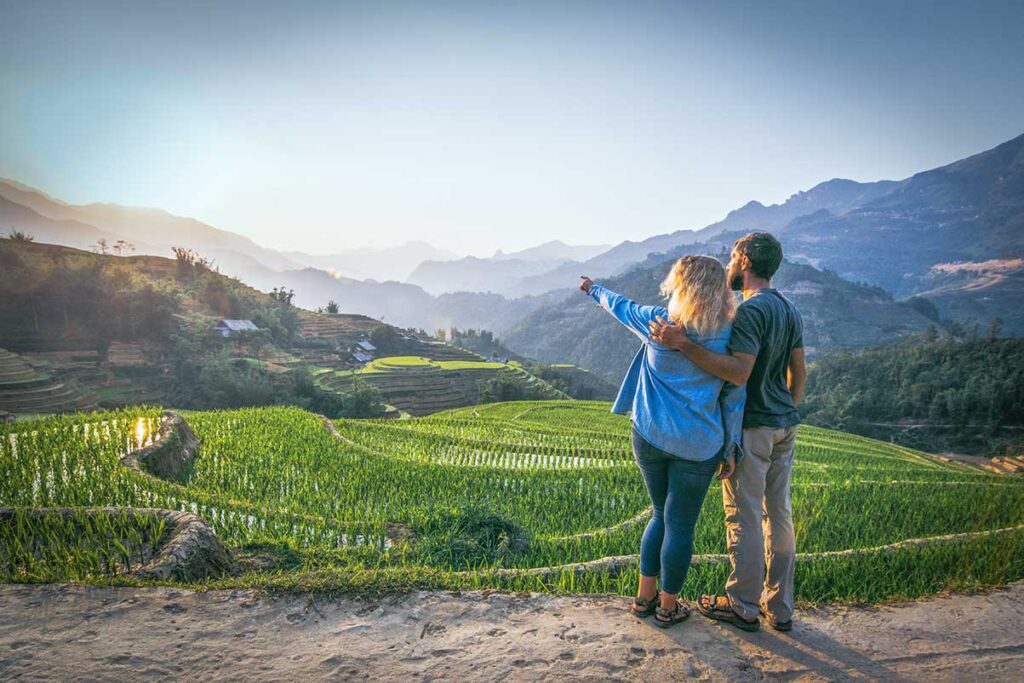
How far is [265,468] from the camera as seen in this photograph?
7457 millimetres

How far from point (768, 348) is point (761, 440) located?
19.2 inches

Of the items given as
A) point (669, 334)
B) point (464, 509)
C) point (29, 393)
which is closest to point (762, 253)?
point (669, 334)

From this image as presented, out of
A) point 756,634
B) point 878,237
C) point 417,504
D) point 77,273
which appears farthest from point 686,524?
point 878,237

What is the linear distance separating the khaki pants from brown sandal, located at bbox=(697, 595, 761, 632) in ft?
0.11

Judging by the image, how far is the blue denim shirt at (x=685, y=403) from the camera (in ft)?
7.76

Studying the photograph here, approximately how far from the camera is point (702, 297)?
229 centimetres

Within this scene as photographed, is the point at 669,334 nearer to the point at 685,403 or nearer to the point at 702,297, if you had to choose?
the point at 702,297

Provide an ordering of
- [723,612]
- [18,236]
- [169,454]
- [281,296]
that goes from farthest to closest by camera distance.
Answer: [281,296]
[18,236]
[169,454]
[723,612]

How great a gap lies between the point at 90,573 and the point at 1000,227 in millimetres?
145595

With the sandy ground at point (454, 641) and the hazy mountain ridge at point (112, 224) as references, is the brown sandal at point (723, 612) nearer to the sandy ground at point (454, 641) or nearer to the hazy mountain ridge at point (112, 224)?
the sandy ground at point (454, 641)

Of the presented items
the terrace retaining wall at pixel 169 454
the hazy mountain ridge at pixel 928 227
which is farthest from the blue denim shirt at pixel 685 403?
the hazy mountain ridge at pixel 928 227

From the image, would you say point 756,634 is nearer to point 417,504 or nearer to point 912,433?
point 417,504

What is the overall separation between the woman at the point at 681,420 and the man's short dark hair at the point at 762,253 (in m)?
0.38

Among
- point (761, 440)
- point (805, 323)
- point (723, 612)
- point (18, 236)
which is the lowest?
point (723, 612)
